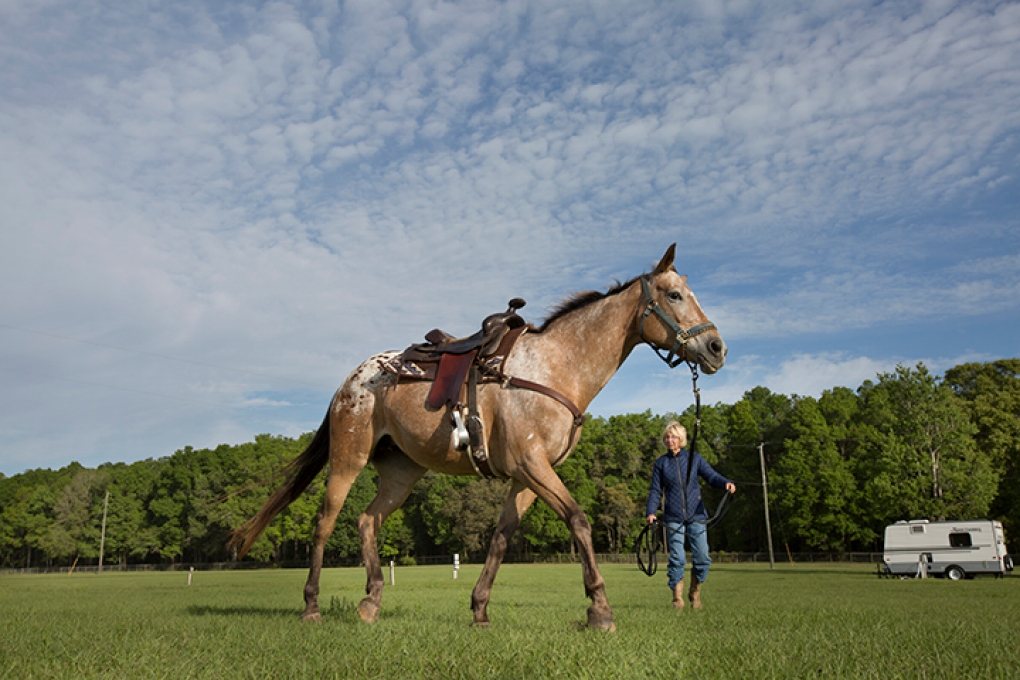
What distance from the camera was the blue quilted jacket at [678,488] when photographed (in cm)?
884

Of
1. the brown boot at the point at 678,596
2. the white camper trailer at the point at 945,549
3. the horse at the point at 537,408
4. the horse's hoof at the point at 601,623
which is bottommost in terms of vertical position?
the white camper trailer at the point at 945,549

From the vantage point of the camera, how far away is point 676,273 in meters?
6.82

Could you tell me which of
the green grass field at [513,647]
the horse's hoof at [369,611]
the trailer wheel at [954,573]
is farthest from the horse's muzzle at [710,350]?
the trailer wheel at [954,573]

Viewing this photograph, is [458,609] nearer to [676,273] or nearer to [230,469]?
[676,273]

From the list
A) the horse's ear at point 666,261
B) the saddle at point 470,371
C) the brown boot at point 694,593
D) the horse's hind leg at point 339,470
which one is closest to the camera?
the saddle at point 470,371

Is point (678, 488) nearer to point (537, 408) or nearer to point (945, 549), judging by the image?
point (537, 408)

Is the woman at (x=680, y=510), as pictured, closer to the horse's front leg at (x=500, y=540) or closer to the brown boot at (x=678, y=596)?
the brown boot at (x=678, y=596)

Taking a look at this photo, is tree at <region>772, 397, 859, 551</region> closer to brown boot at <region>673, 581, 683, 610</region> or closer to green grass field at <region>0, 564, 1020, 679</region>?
brown boot at <region>673, 581, 683, 610</region>

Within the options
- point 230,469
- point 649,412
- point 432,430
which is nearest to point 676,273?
point 432,430

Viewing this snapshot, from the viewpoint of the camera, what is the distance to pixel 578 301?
7.07m

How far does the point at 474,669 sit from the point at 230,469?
82871 millimetres

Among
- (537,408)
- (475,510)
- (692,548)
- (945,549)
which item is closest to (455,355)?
(537,408)

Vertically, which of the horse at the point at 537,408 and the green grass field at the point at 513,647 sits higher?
the horse at the point at 537,408

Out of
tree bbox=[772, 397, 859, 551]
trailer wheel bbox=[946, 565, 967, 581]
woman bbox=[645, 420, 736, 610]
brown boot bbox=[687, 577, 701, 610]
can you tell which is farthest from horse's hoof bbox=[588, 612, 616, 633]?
tree bbox=[772, 397, 859, 551]
